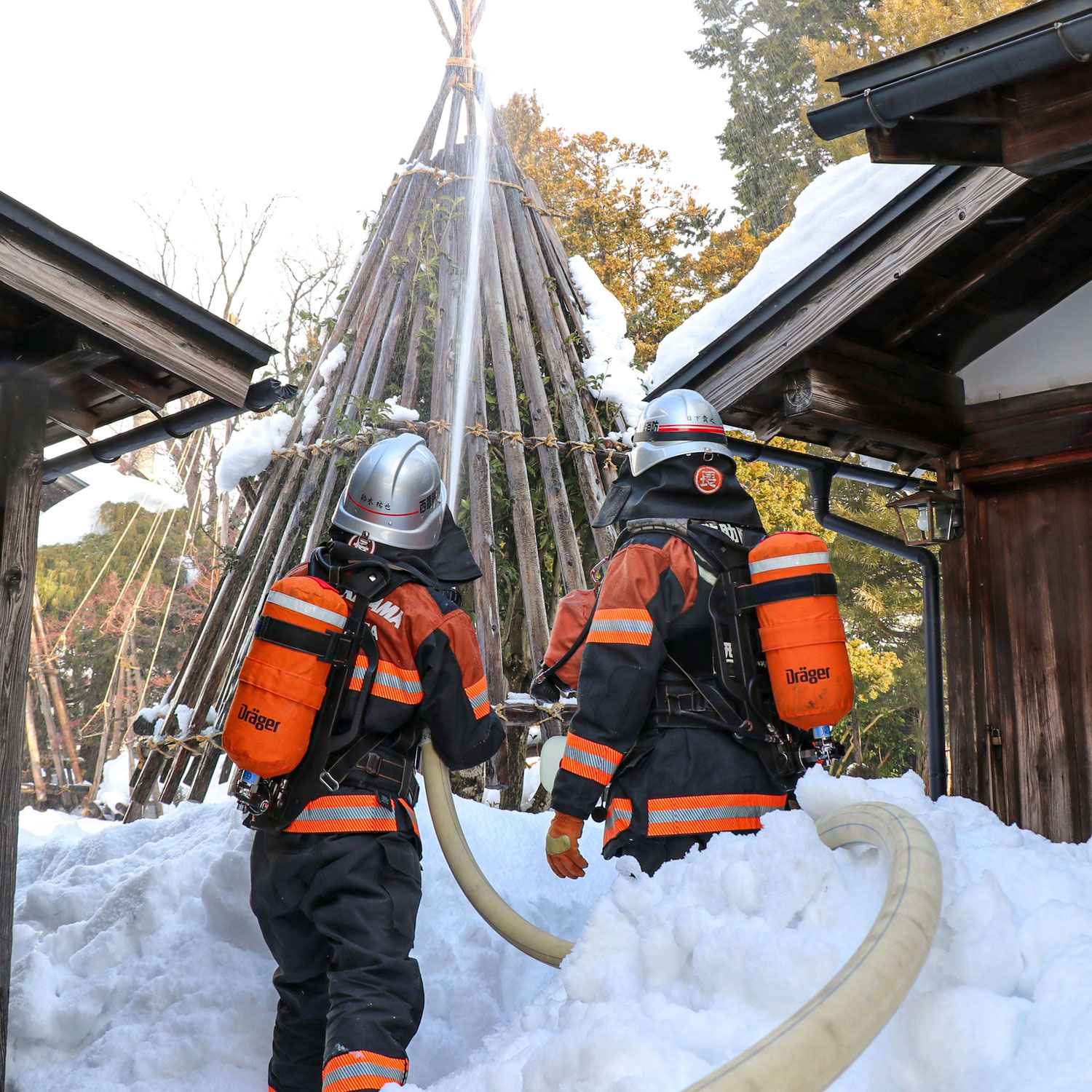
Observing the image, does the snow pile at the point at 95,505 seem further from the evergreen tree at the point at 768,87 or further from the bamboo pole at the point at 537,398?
the evergreen tree at the point at 768,87

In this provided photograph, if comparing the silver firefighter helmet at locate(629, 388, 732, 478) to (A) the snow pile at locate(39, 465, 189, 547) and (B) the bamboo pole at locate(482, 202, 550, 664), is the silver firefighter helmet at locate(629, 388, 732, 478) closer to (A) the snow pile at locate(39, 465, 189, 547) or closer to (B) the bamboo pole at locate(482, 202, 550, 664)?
(B) the bamboo pole at locate(482, 202, 550, 664)

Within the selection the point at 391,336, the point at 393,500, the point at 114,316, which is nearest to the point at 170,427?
the point at 114,316

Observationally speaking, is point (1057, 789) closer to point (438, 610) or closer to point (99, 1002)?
point (438, 610)

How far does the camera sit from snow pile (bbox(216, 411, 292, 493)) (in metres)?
6.38

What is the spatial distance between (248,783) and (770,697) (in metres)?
1.46

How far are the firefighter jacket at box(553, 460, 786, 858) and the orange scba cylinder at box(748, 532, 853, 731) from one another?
0.61 feet

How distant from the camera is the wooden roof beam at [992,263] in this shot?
3338 millimetres

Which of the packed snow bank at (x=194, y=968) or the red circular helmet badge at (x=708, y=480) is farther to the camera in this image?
the packed snow bank at (x=194, y=968)

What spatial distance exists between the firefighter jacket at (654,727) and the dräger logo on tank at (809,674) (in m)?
0.24

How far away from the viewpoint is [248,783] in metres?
2.54

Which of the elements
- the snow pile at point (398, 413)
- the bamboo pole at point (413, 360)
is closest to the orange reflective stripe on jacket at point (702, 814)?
the snow pile at point (398, 413)

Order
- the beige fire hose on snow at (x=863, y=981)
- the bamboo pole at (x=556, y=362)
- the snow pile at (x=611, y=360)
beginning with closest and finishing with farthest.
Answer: the beige fire hose on snow at (x=863, y=981) < the bamboo pole at (x=556, y=362) < the snow pile at (x=611, y=360)

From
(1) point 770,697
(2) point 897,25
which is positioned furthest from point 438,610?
(2) point 897,25

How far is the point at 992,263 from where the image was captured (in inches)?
141
